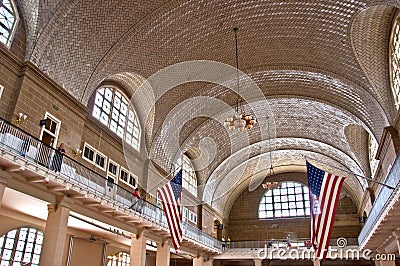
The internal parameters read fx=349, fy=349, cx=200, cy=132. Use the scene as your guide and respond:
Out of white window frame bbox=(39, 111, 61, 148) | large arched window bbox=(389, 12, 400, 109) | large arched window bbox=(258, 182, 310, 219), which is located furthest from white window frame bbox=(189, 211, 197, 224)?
large arched window bbox=(389, 12, 400, 109)

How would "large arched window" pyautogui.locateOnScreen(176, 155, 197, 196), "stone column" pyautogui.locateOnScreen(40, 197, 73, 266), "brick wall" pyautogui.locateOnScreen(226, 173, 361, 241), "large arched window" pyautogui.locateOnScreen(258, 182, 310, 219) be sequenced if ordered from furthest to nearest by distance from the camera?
"large arched window" pyautogui.locateOnScreen(258, 182, 310, 219)
"brick wall" pyautogui.locateOnScreen(226, 173, 361, 241)
"large arched window" pyautogui.locateOnScreen(176, 155, 197, 196)
"stone column" pyautogui.locateOnScreen(40, 197, 73, 266)

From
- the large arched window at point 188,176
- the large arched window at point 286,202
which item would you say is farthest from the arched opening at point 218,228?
the large arched window at point 188,176

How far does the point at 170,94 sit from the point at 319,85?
10166 mm

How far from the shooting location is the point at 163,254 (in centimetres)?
2330

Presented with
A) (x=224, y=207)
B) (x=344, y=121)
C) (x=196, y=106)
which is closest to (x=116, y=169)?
(x=196, y=106)

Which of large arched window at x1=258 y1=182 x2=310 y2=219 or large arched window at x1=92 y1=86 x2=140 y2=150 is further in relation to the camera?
large arched window at x1=258 y1=182 x2=310 y2=219

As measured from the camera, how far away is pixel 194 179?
34.0 m

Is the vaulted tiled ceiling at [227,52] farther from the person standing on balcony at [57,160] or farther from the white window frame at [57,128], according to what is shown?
the person standing on balcony at [57,160]

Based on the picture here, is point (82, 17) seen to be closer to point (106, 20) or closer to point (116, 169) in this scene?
point (106, 20)

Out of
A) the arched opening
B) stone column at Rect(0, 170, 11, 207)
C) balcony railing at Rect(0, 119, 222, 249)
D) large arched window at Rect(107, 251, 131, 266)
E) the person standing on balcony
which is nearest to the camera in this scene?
stone column at Rect(0, 170, 11, 207)

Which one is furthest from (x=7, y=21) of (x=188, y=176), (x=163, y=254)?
(x=188, y=176)

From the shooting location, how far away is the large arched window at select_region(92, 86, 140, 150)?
20.8m

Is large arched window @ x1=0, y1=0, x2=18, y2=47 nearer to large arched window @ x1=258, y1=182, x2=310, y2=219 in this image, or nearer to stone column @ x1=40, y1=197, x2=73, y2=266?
stone column @ x1=40, y1=197, x2=73, y2=266

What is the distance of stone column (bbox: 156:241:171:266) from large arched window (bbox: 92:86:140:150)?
267 inches
